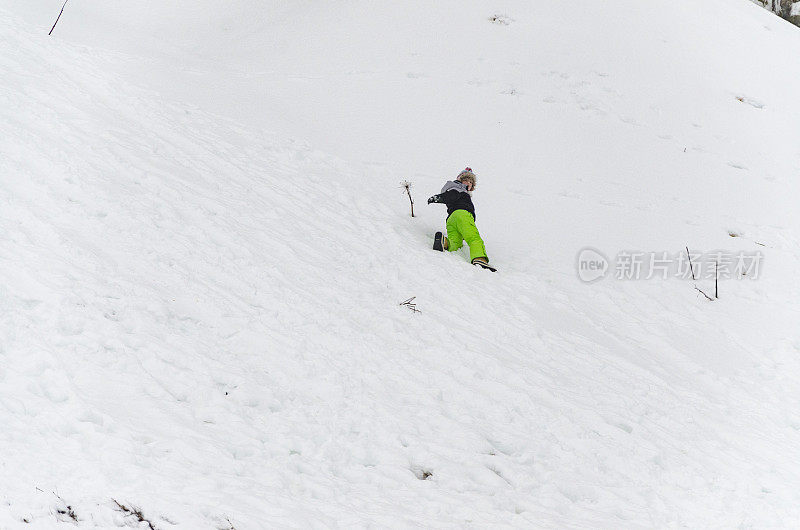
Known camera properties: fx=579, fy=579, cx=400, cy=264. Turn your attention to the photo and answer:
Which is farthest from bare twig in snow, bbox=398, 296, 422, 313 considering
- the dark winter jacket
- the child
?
the dark winter jacket

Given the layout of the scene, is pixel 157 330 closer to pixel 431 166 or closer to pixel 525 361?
pixel 525 361

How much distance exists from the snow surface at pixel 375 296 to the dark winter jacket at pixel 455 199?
584mm

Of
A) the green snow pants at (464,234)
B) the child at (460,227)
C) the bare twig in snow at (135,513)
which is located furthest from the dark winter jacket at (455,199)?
the bare twig in snow at (135,513)

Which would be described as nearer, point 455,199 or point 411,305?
point 411,305

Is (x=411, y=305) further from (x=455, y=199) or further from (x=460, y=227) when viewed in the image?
(x=455, y=199)

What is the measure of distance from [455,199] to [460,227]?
499 millimetres

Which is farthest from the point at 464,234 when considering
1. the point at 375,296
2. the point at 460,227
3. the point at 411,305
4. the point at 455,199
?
the point at 375,296

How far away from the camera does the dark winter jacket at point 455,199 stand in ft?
25.7

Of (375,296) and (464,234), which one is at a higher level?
(464,234)

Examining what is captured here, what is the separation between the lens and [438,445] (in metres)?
4.13

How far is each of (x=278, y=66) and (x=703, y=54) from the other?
34.5ft

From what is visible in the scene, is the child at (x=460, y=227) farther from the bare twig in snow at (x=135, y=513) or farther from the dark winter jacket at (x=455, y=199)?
the bare twig in snow at (x=135, y=513)

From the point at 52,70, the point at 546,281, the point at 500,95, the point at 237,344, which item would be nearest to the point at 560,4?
the point at 500,95

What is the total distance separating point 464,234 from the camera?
7.57 m
